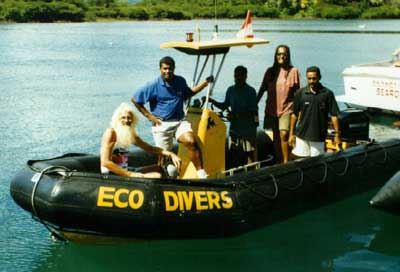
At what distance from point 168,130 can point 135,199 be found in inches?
49.8

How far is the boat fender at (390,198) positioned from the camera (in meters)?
7.87

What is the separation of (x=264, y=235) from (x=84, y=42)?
41.4 m

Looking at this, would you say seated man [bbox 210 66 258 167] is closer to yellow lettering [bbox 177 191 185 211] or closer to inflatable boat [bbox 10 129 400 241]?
inflatable boat [bbox 10 129 400 241]

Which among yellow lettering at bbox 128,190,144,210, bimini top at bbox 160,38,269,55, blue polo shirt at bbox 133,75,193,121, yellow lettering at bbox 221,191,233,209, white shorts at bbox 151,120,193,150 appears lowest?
yellow lettering at bbox 221,191,233,209

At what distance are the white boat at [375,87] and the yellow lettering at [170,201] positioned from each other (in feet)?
33.6

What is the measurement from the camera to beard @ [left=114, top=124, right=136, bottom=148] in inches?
282

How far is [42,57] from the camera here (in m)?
35.0

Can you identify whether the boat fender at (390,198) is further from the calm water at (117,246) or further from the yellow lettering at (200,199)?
the yellow lettering at (200,199)

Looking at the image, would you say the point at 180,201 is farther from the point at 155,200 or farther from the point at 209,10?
the point at 209,10

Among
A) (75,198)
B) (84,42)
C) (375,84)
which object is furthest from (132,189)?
(84,42)

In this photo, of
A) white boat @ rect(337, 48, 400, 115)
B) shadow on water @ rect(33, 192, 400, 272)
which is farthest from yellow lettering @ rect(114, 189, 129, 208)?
white boat @ rect(337, 48, 400, 115)

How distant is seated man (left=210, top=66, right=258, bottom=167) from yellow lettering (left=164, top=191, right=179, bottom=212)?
65.2 inches

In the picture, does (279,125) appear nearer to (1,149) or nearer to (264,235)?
(264,235)

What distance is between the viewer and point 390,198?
7887mm
